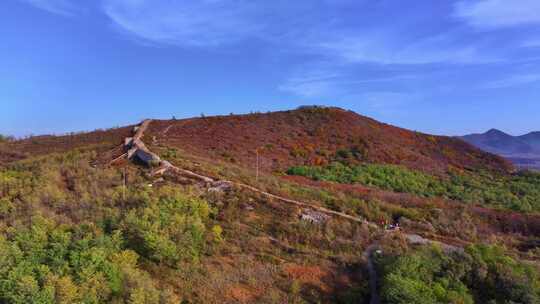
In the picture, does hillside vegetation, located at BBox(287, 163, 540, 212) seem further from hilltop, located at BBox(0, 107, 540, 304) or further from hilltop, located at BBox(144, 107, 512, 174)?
hilltop, located at BBox(144, 107, 512, 174)

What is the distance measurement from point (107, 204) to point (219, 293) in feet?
24.0

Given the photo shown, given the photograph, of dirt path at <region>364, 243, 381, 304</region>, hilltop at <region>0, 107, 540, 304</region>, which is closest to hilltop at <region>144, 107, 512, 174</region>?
hilltop at <region>0, 107, 540, 304</region>

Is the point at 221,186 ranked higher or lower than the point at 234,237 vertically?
higher

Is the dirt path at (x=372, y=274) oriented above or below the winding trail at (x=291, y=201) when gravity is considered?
below

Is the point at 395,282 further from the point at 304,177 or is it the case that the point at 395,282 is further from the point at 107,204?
the point at 304,177

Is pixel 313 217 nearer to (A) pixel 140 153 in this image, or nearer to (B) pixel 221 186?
(B) pixel 221 186

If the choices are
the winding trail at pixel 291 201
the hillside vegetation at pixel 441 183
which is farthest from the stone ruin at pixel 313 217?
the hillside vegetation at pixel 441 183

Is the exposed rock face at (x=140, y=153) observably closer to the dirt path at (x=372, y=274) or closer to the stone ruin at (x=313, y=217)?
the stone ruin at (x=313, y=217)

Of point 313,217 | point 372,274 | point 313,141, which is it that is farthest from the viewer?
point 313,141

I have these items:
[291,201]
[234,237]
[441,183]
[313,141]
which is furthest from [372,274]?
[313,141]

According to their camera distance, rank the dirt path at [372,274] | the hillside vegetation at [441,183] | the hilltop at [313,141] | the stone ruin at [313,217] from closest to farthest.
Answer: the dirt path at [372,274] → the stone ruin at [313,217] → the hillside vegetation at [441,183] → the hilltop at [313,141]

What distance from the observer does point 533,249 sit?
1437cm

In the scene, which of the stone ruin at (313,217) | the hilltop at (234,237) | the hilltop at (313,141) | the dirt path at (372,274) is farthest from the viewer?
the hilltop at (313,141)

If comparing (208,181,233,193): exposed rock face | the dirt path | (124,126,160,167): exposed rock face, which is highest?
(124,126,160,167): exposed rock face
